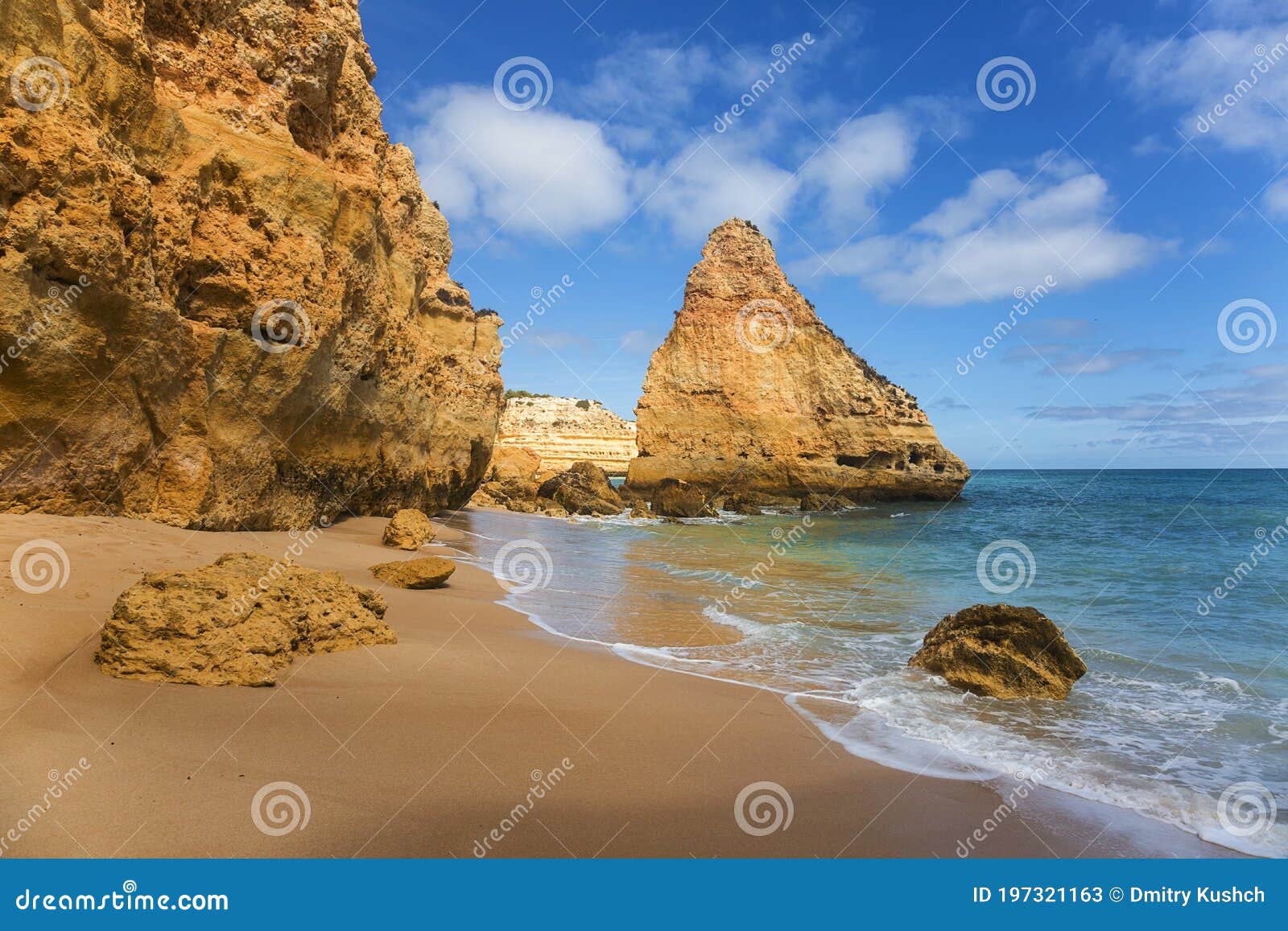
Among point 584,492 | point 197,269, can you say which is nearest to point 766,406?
point 584,492

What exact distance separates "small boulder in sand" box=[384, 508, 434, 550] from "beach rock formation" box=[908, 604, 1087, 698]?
7.31m

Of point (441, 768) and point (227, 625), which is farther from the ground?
point (227, 625)

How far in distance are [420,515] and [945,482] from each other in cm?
3805

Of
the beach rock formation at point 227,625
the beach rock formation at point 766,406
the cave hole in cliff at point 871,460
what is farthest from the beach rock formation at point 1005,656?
the cave hole in cliff at point 871,460

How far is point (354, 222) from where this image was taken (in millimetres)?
10695

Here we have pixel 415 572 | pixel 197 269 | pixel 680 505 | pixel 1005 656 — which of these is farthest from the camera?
pixel 680 505

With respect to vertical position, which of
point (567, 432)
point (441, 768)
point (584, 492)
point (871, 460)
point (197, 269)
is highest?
point (567, 432)

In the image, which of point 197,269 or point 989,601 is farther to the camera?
point 989,601

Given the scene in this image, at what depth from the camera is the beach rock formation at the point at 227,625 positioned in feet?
12.7

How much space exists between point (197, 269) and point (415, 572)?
14.3ft

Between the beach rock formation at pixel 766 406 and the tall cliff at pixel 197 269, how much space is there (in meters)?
30.4

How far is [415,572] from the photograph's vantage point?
781 cm

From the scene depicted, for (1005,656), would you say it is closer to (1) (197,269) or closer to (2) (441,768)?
(2) (441,768)

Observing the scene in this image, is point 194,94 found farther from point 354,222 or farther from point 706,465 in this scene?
point 706,465
